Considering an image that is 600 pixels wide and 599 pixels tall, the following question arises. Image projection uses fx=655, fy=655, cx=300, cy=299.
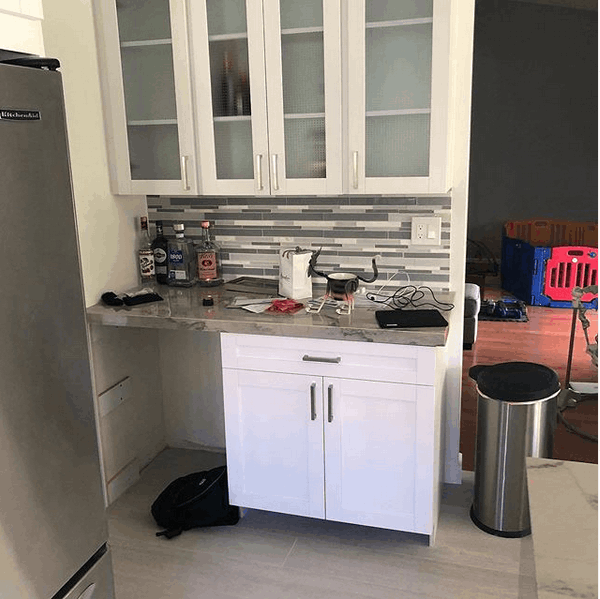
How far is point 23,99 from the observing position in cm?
146

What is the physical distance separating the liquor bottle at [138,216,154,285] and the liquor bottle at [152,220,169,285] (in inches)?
0.8

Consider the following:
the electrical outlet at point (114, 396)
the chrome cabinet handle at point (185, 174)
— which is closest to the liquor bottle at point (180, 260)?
the chrome cabinet handle at point (185, 174)

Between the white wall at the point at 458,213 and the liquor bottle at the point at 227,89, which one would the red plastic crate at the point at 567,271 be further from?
the liquor bottle at the point at 227,89

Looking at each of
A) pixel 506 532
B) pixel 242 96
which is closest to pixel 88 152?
pixel 242 96

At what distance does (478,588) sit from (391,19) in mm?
1955

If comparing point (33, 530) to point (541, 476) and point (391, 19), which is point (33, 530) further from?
point (391, 19)

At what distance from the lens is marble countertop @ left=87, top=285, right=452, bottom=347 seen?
216cm

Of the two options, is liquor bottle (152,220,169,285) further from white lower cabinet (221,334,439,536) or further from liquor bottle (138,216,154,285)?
white lower cabinet (221,334,439,536)

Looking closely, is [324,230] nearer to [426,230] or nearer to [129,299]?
[426,230]

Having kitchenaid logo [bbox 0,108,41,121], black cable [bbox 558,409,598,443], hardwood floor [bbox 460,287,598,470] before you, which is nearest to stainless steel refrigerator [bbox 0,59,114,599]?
kitchenaid logo [bbox 0,108,41,121]

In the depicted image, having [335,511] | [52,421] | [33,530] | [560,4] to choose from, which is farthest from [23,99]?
[560,4]

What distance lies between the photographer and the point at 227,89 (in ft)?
8.09

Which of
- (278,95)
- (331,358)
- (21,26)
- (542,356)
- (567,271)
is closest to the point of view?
(21,26)

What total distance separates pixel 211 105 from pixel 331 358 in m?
1.06
